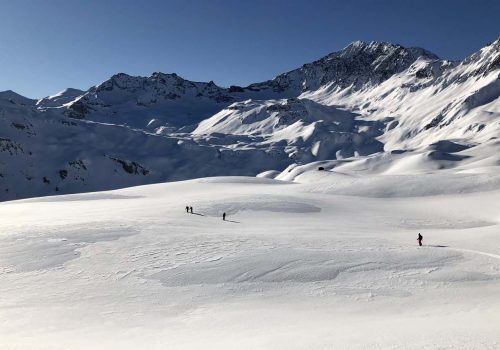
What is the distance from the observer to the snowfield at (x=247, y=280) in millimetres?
13641

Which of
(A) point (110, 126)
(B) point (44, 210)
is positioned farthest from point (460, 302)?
(A) point (110, 126)

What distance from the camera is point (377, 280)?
19.6m

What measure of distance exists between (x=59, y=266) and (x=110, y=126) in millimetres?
173417

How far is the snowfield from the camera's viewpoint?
1364 centimetres

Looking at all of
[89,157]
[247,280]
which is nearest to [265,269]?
[247,280]

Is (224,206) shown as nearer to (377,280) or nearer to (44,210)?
(44,210)

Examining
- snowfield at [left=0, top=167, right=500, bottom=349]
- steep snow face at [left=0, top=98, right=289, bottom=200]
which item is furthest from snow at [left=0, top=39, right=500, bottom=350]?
steep snow face at [left=0, top=98, right=289, bottom=200]

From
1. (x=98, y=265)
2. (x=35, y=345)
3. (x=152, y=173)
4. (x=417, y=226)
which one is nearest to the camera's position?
(x=35, y=345)

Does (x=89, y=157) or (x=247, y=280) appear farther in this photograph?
(x=89, y=157)

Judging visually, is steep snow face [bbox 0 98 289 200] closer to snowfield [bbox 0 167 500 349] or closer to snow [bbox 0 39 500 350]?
snow [bbox 0 39 500 350]

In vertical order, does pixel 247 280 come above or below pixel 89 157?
below

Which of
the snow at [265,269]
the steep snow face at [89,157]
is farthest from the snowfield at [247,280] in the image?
the steep snow face at [89,157]

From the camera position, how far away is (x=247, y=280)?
65.9 ft

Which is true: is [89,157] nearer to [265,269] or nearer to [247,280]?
[265,269]
